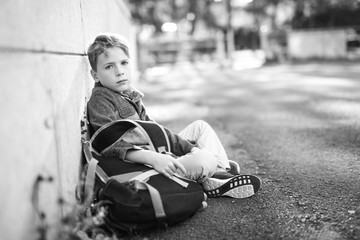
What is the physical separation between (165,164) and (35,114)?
872 millimetres

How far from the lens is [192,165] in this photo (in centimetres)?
242

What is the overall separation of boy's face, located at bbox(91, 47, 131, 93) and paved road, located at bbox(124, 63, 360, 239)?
1.00 metres

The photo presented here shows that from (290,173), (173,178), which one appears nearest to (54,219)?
(173,178)

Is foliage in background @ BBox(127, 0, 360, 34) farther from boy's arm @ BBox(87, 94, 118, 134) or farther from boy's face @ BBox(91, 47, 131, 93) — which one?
boy's arm @ BBox(87, 94, 118, 134)

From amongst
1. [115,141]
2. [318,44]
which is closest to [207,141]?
[115,141]

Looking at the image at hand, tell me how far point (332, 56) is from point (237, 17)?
11.3m

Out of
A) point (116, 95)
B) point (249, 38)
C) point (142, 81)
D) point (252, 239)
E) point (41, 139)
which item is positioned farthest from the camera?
point (249, 38)

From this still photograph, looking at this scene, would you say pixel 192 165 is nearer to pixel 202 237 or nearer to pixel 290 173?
pixel 202 237

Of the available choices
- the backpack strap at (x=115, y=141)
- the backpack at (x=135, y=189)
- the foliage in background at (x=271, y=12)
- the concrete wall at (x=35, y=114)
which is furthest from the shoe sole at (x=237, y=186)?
the foliage in background at (x=271, y=12)

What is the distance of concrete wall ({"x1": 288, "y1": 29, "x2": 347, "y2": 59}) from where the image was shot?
19.7 meters

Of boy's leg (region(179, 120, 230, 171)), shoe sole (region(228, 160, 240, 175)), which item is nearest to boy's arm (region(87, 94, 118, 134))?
boy's leg (region(179, 120, 230, 171))

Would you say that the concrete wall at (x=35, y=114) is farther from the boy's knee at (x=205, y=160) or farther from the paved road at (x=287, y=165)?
the boy's knee at (x=205, y=160)

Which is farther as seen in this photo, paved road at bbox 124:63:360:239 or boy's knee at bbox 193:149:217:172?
boy's knee at bbox 193:149:217:172

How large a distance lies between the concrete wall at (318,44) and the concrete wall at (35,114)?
19519 mm
